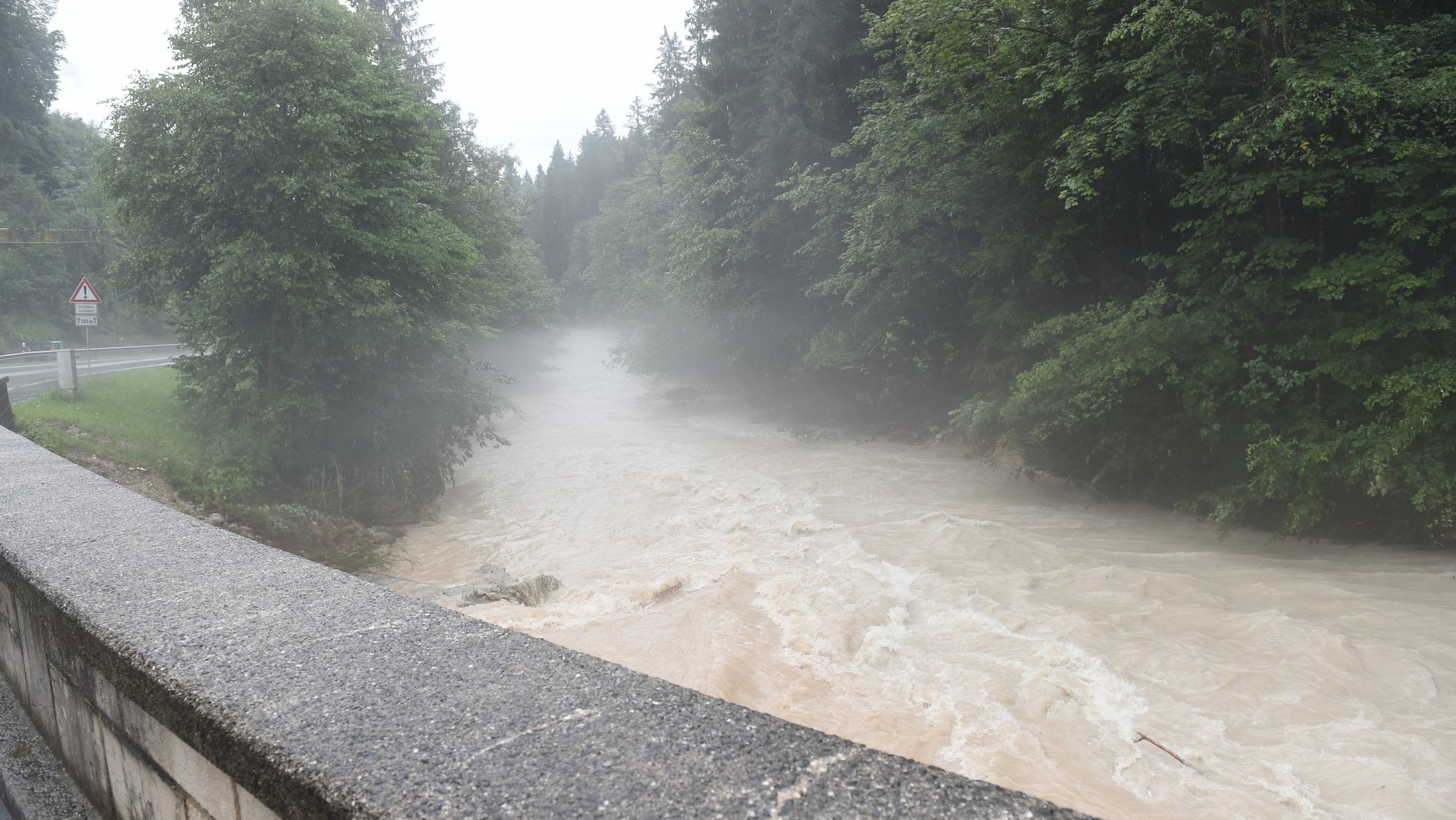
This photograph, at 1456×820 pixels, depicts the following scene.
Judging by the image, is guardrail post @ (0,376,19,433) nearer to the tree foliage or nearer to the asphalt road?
the tree foliage

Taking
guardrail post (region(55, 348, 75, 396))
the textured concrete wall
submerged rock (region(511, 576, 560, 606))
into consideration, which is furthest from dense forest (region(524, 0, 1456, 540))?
guardrail post (region(55, 348, 75, 396))

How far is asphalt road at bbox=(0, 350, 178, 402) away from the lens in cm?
1941

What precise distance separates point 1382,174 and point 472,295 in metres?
15.6

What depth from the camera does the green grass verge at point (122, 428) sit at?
1314cm

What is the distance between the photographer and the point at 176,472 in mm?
13375

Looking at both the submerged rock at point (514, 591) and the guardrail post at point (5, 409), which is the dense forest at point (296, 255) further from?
the submerged rock at point (514, 591)

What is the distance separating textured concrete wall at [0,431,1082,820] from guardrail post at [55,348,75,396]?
1721 centimetres

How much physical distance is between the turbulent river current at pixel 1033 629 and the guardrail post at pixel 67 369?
776 centimetres

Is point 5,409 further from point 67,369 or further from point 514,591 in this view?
point 514,591

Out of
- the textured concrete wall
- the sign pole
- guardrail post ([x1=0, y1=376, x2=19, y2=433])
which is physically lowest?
guardrail post ([x1=0, y1=376, x2=19, y2=433])

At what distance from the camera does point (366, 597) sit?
102 inches

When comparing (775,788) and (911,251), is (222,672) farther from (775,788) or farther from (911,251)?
(911,251)

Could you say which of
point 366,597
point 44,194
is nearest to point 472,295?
point 366,597

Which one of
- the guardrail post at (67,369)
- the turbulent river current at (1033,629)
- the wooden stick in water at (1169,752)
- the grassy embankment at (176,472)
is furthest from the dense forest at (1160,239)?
the guardrail post at (67,369)
